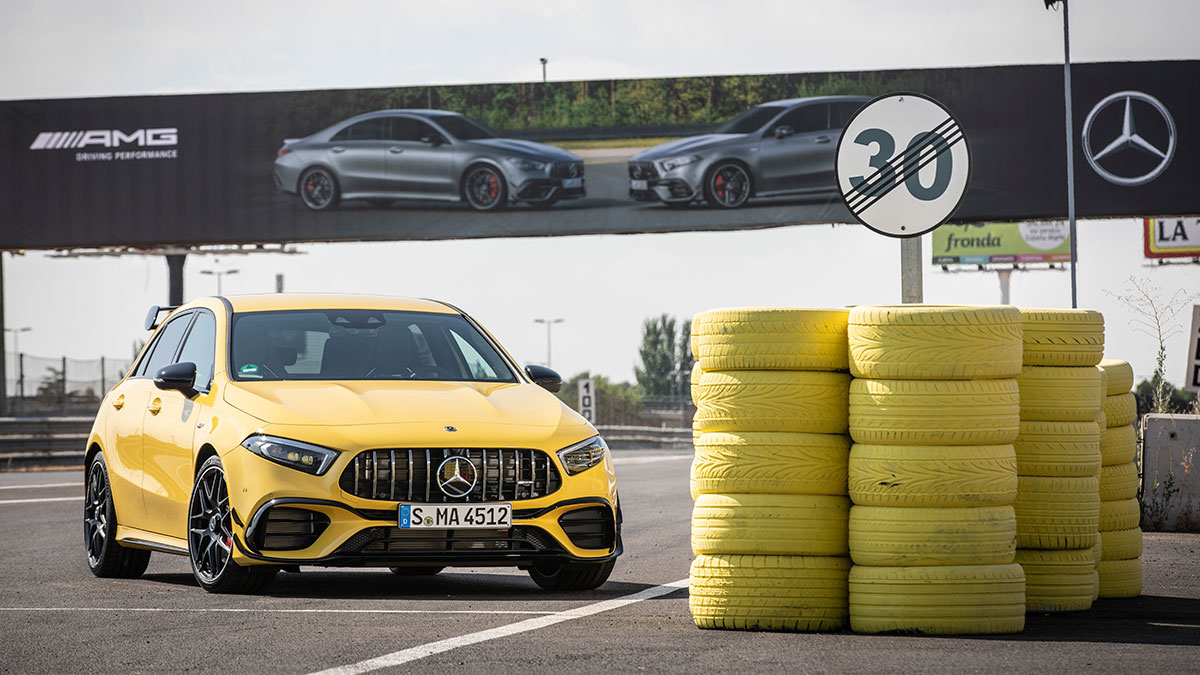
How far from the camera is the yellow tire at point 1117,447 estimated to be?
951cm

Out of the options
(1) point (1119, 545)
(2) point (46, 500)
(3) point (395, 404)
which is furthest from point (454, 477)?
(2) point (46, 500)

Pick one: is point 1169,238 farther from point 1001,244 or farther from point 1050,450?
point 1050,450

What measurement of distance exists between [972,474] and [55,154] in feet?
101

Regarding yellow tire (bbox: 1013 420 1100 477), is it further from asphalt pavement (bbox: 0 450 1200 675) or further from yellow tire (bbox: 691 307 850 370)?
yellow tire (bbox: 691 307 850 370)

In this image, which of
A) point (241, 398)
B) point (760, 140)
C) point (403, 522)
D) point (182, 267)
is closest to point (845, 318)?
point (403, 522)

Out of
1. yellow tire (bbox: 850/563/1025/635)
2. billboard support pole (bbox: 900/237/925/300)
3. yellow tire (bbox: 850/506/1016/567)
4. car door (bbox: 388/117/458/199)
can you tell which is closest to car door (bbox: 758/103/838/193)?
car door (bbox: 388/117/458/199)

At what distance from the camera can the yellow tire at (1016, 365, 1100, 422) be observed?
26.8 ft

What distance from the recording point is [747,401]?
24.9ft

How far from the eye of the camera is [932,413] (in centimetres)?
737

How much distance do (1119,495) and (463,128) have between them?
24888 millimetres

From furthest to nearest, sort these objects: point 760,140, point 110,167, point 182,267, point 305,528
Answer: point 182,267, point 110,167, point 760,140, point 305,528

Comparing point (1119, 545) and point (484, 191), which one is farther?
point (484, 191)

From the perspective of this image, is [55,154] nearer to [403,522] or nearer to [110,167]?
[110,167]

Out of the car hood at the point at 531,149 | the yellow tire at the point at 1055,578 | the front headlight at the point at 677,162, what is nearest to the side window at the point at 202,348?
the yellow tire at the point at 1055,578
